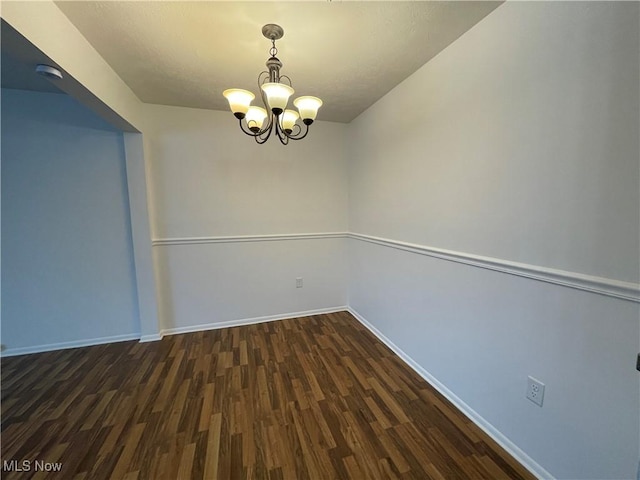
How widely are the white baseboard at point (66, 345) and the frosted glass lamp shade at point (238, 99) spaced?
2.61 metres

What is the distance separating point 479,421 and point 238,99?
7.91 feet

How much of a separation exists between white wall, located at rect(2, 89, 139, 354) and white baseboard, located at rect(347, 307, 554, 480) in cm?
281

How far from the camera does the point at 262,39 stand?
1607 millimetres

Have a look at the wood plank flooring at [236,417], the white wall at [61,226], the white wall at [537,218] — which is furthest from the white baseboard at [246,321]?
the white wall at [537,218]

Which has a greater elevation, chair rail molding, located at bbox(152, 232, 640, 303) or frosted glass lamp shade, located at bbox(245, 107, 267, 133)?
frosted glass lamp shade, located at bbox(245, 107, 267, 133)

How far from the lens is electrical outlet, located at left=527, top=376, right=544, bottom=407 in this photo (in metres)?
1.28

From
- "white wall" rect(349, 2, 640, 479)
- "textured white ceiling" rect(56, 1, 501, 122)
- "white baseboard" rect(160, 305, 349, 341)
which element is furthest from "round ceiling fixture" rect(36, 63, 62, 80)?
"white baseboard" rect(160, 305, 349, 341)

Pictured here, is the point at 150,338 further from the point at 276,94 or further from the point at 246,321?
the point at 276,94

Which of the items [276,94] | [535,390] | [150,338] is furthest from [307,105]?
[150,338]

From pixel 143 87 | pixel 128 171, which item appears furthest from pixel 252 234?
pixel 143 87

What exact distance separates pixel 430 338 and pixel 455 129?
60.0 inches

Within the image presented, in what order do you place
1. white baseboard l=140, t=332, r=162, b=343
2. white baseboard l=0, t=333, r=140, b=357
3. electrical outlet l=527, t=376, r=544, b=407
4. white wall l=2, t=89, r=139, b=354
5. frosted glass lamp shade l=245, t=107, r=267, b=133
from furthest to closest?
white baseboard l=140, t=332, r=162, b=343, white baseboard l=0, t=333, r=140, b=357, white wall l=2, t=89, r=139, b=354, frosted glass lamp shade l=245, t=107, r=267, b=133, electrical outlet l=527, t=376, r=544, b=407

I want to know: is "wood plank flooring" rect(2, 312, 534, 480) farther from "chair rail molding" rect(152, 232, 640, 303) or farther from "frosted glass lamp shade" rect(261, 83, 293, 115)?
"frosted glass lamp shade" rect(261, 83, 293, 115)

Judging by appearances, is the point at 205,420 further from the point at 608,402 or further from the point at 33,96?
the point at 33,96
